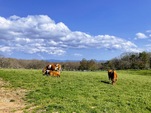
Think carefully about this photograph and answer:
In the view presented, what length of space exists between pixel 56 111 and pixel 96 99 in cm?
364

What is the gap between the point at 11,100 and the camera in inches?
593

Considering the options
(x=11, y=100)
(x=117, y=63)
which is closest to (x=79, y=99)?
(x=11, y=100)

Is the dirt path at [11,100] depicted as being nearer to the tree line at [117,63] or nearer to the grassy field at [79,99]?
the grassy field at [79,99]

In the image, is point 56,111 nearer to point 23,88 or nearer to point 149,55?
point 23,88

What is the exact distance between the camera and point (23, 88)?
58.8ft

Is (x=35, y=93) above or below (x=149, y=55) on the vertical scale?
below

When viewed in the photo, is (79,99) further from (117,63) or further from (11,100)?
(117,63)

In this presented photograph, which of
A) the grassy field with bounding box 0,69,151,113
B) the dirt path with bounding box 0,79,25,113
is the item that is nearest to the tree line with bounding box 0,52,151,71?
the grassy field with bounding box 0,69,151,113

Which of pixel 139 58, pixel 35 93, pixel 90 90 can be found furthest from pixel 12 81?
pixel 139 58

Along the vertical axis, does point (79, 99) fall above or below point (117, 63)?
below

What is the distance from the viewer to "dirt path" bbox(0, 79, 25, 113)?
44.1 feet

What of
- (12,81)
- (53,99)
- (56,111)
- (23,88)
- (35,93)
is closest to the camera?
(56,111)

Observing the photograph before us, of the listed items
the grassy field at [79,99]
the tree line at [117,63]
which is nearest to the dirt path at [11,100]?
the grassy field at [79,99]

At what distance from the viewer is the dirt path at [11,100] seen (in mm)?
13447
